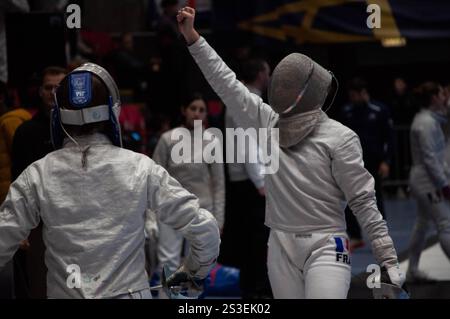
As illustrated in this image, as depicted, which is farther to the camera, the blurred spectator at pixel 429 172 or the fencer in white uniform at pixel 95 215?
the blurred spectator at pixel 429 172

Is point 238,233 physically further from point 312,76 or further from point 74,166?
point 74,166

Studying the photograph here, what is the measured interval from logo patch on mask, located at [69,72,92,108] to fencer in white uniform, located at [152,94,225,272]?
11.5ft

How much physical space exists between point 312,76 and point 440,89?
408 cm

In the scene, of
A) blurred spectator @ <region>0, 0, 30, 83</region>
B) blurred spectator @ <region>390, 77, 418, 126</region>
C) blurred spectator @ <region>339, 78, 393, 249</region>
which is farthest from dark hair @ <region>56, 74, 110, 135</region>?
blurred spectator @ <region>390, 77, 418, 126</region>

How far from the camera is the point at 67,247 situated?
3.87 m

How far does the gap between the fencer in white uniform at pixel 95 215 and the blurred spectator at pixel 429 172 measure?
4.91 m

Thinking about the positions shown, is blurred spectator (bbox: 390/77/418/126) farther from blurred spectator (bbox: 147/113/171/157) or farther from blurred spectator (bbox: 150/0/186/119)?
blurred spectator (bbox: 147/113/171/157)

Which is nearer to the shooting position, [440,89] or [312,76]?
[312,76]

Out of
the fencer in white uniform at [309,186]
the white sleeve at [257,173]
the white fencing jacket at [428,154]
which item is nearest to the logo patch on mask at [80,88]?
the fencer in white uniform at [309,186]

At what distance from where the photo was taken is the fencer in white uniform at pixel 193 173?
755cm

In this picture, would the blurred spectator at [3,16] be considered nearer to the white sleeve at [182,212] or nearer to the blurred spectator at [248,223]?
the blurred spectator at [248,223]

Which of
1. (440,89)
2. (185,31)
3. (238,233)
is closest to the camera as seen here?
(185,31)

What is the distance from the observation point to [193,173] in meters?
7.57
